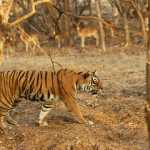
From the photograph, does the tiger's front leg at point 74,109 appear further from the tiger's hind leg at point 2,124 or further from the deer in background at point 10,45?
the deer in background at point 10,45

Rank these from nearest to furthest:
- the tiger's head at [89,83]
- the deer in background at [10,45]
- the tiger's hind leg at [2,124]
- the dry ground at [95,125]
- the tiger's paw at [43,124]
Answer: the dry ground at [95,125]
the tiger's hind leg at [2,124]
the tiger's paw at [43,124]
the tiger's head at [89,83]
the deer in background at [10,45]

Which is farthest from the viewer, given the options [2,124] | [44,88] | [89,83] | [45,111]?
[89,83]

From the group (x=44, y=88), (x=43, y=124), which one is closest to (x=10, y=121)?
(x=43, y=124)

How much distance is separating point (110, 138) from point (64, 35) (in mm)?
17135

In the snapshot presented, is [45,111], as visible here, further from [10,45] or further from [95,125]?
[10,45]

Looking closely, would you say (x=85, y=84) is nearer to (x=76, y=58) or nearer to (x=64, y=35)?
(x=76, y=58)

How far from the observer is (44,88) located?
8844 mm

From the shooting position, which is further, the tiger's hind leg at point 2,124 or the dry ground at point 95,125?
the tiger's hind leg at point 2,124

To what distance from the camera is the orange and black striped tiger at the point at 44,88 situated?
342 inches

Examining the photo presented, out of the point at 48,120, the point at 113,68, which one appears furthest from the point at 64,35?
the point at 48,120

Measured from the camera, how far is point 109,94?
11.0 meters

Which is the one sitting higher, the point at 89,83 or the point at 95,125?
the point at 89,83

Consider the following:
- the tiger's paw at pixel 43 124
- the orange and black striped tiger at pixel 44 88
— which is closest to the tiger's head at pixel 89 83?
the orange and black striped tiger at pixel 44 88

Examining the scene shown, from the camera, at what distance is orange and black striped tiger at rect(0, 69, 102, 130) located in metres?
8.69
